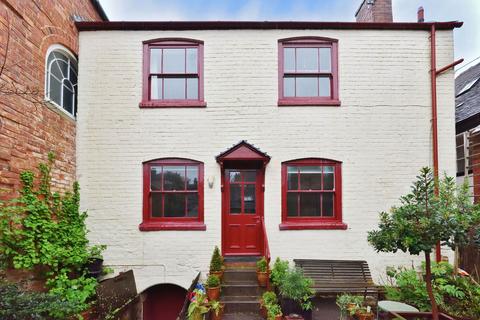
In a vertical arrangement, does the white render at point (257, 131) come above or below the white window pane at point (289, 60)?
below

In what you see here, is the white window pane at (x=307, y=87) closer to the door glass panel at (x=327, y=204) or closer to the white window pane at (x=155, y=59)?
the door glass panel at (x=327, y=204)

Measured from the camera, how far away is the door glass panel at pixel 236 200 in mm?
7555

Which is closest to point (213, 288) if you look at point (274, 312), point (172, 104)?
point (274, 312)

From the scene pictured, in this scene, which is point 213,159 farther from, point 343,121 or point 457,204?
point 457,204

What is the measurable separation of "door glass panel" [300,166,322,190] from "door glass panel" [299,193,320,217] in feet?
0.66

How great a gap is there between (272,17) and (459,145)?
7469 millimetres

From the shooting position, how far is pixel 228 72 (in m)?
7.53

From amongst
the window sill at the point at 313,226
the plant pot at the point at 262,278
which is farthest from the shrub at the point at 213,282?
the window sill at the point at 313,226

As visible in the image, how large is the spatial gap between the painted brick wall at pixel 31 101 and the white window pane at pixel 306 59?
5706mm

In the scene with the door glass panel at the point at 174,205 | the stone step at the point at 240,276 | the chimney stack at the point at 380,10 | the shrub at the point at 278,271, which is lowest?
the stone step at the point at 240,276

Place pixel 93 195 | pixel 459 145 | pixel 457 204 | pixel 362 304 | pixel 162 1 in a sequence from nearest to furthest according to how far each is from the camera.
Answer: pixel 457 204 → pixel 362 304 → pixel 93 195 → pixel 459 145 → pixel 162 1

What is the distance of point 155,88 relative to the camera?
25.1ft

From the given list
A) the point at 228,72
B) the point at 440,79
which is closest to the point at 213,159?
the point at 228,72

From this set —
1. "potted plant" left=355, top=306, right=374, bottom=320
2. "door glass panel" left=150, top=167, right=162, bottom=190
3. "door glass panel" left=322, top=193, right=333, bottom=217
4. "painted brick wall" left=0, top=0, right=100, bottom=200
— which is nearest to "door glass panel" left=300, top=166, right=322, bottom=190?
"door glass panel" left=322, top=193, right=333, bottom=217
